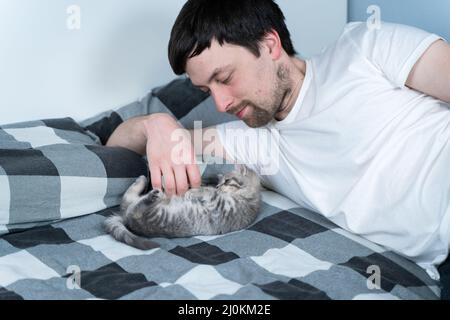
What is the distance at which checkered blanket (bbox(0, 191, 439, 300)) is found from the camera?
1152 mm

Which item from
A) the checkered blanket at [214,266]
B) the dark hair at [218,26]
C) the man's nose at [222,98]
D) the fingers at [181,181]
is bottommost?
the checkered blanket at [214,266]

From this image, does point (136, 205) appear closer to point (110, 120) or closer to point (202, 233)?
point (202, 233)

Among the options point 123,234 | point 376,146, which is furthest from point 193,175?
A: point 376,146

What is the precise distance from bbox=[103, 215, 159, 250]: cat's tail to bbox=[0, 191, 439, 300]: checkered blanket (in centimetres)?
2

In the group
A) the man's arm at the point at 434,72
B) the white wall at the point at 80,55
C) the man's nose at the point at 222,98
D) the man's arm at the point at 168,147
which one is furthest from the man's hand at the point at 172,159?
the man's arm at the point at 434,72

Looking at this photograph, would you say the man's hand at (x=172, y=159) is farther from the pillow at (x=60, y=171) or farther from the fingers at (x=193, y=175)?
the pillow at (x=60, y=171)

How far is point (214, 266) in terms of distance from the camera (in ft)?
4.15

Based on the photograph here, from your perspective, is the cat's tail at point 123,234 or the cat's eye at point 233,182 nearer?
the cat's tail at point 123,234

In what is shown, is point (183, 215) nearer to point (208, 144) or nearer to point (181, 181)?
point (181, 181)

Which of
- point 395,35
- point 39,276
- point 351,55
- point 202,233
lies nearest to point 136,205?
point 202,233

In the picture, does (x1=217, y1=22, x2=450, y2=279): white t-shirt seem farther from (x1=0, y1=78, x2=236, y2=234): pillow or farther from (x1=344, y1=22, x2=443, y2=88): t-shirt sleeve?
(x1=0, y1=78, x2=236, y2=234): pillow

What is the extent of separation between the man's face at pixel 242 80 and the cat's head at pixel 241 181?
15 cm

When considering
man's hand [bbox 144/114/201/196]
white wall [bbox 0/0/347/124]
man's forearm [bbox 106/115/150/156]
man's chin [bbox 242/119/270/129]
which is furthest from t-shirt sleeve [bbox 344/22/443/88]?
white wall [bbox 0/0/347/124]

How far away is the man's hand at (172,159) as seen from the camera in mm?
1497
